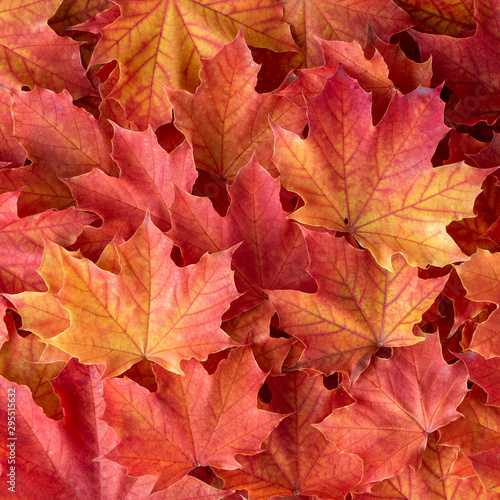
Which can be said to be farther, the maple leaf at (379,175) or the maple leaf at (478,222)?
the maple leaf at (478,222)

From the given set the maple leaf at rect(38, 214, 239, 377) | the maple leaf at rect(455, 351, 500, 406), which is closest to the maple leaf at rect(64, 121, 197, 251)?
the maple leaf at rect(38, 214, 239, 377)

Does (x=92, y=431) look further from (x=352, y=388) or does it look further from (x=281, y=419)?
(x=352, y=388)

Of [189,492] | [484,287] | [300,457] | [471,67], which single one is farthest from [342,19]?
[189,492]

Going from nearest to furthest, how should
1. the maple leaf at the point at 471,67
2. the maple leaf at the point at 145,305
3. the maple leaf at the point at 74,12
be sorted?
the maple leaf at the point at 145,305
the maple leaf at the point at 471,67
the maple leaf at the point at 74,12

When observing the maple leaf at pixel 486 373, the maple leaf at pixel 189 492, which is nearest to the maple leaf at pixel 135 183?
the maple leaf at pixel 189 492

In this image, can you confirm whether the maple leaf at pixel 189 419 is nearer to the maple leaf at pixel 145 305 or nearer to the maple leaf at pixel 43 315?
the maple leaf at pixel 145 305

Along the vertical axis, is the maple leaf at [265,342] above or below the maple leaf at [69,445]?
above

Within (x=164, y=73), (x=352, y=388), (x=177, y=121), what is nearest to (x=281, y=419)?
(x=352, y=388)

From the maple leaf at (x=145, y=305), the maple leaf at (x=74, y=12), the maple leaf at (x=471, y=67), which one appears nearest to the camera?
the maple leaf at (x=145, y=305)

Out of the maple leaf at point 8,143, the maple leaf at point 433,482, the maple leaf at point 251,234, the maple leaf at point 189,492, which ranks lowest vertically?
the maple leaf at point 433,482
